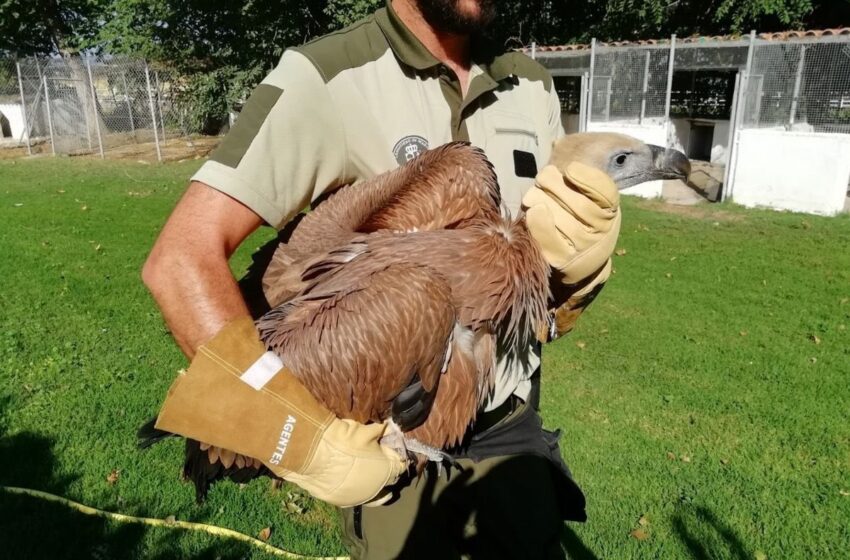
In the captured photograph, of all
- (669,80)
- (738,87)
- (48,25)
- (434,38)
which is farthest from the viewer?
(48,25)

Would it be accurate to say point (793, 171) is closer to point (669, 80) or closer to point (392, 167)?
point (669, 80)

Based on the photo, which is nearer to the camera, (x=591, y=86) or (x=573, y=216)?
(x=573, y=216)

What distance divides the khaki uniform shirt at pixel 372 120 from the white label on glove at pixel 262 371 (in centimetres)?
56

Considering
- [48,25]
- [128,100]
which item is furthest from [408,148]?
[48,25]


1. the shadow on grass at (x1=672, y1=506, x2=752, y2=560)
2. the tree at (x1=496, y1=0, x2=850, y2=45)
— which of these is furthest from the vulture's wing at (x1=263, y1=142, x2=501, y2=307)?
the tree at (x1=496, y1=0, x2=850, y2=45)

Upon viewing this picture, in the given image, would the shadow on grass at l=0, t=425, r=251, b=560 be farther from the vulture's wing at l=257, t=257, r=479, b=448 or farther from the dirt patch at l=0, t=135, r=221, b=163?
the dirt patch at l=0, t=135, r=221, b=163

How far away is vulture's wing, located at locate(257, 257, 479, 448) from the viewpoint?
2119 mm

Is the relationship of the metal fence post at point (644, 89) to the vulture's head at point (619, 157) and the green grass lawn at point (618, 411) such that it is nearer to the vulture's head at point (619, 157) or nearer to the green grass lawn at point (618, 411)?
the green grass lawn at point (618, 411)

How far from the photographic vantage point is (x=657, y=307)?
8.13 m

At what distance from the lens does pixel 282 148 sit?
2.36 m

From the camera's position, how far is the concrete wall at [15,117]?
78.2ft

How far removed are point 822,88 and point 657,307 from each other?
28.5 ft

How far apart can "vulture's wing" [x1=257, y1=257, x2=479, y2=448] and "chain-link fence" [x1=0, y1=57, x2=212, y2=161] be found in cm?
2087

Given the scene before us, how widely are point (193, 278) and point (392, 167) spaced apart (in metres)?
1.00
